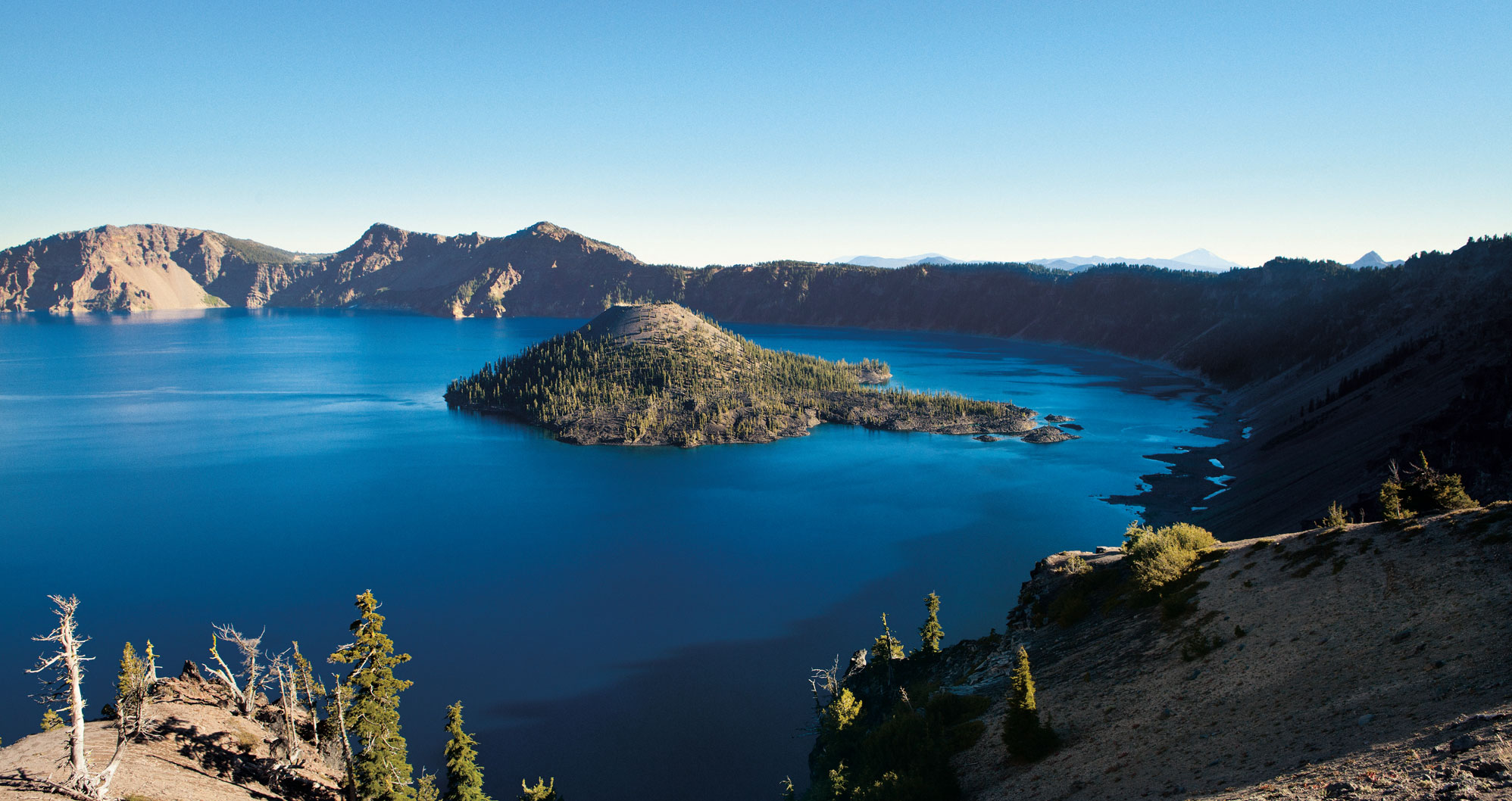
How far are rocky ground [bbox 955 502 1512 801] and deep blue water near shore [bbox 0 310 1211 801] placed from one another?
15.3m

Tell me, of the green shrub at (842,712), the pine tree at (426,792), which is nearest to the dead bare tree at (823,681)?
the green shrub at (842,712)

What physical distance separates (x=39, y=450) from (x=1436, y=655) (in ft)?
418

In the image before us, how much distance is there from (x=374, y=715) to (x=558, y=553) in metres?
34.3

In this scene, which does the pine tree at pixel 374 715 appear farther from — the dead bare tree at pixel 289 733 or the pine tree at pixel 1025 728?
the pine tree at pixel 1025 728

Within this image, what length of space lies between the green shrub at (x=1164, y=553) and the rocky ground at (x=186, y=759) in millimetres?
31519

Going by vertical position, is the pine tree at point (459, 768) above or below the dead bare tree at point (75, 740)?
below

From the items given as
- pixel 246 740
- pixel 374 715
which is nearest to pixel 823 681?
pixel 374 715

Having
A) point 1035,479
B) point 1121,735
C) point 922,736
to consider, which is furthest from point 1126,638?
point 1035,479

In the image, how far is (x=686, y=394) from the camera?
384 ft

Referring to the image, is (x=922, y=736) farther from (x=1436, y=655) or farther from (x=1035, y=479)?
(x=1035, y=479)

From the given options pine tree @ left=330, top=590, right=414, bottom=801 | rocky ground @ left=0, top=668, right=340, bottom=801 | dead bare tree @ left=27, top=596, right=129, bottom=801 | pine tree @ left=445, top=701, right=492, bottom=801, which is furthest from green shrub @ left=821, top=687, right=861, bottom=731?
dead bare tree @ left=27, top=596, right=129, bottom=801

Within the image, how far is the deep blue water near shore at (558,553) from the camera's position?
126ft

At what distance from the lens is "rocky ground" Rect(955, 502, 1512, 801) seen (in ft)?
49.5

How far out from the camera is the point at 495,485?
79.8 metres
